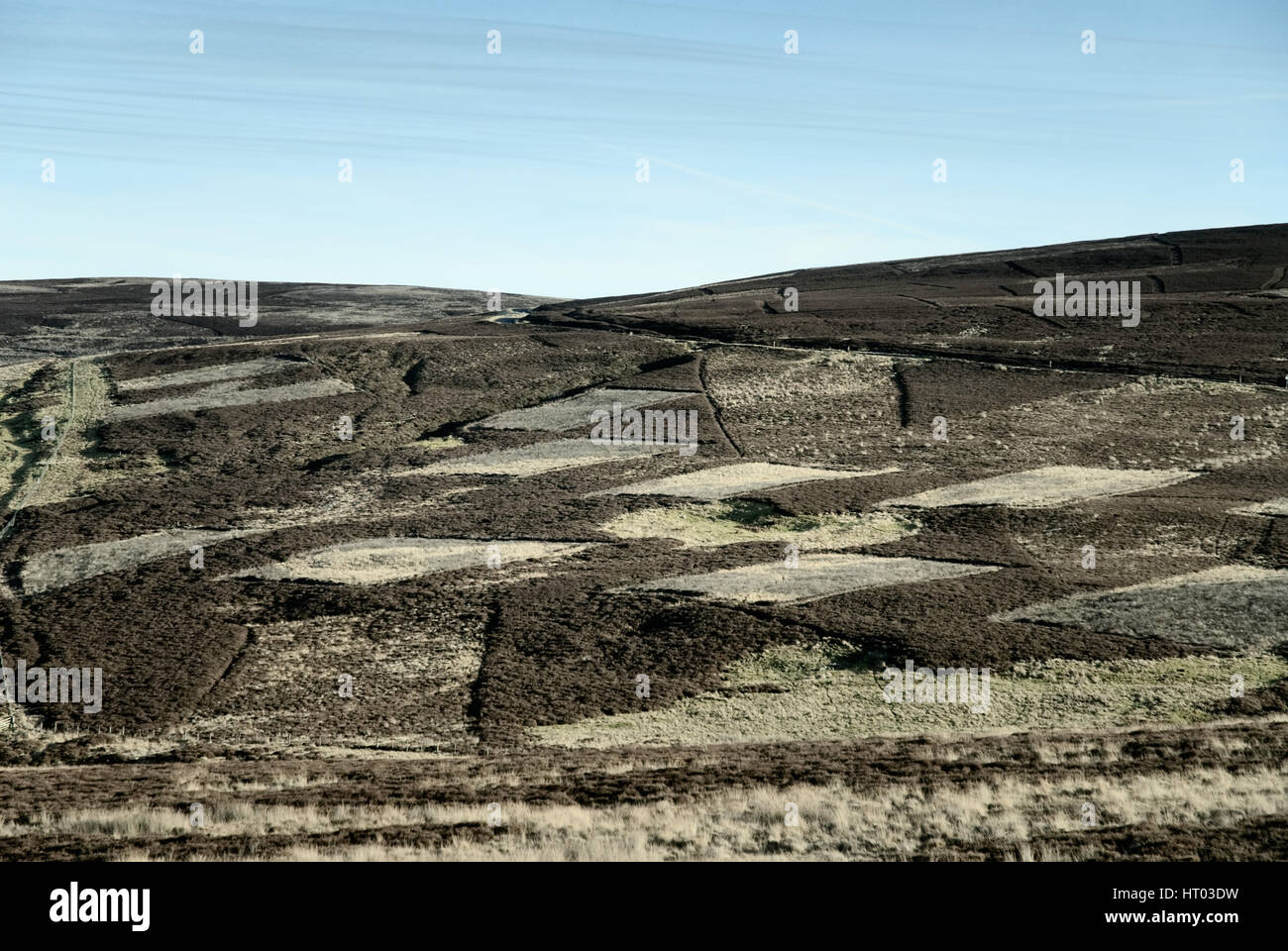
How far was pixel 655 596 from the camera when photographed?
114 feet

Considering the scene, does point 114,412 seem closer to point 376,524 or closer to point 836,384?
point 376,524

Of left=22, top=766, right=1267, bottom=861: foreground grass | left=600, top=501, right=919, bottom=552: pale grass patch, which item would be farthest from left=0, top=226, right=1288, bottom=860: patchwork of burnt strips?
left=600, top=501, right=919, bottom=552: pale grass patch

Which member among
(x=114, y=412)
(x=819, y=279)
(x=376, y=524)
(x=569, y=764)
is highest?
(x=819, y=279)

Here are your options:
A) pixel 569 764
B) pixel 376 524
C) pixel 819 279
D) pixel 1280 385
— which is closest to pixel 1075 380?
pixel 1280 385

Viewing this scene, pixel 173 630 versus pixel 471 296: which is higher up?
pixel 471 296

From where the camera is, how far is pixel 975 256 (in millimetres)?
131000

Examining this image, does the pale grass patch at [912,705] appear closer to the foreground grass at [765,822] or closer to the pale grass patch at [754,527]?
the foreground grass at [765,822]

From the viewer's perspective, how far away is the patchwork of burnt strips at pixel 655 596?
60.8ft

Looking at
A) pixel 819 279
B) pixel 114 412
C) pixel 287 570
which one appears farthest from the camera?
pixel 819 279

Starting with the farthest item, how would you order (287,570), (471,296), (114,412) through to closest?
1. (471,296)
2. (114,412)
3. (287,570)

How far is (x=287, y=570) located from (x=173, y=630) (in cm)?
504

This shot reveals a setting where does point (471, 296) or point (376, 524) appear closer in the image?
point (376, 524)

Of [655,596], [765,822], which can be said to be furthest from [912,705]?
[765,822]

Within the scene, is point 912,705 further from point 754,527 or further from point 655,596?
point 754,527
